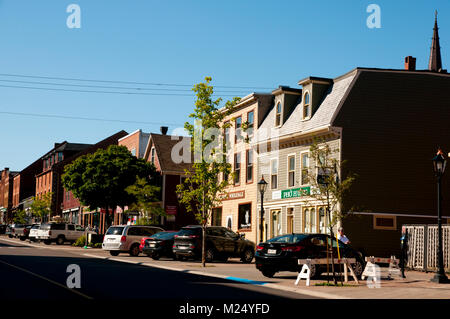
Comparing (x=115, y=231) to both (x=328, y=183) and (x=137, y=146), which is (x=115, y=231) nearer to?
(x=328, y=183)

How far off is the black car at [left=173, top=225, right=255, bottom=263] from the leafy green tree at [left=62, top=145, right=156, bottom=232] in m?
22.8

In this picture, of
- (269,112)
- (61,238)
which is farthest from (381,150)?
(61,238)

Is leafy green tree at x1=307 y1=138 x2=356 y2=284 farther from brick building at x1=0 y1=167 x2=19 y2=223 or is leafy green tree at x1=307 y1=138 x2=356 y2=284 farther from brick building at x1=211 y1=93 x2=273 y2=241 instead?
brick building at x1=0 y1=167 x2=19 y2=223

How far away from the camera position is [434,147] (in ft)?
112

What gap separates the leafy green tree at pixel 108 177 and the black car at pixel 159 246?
1991cm

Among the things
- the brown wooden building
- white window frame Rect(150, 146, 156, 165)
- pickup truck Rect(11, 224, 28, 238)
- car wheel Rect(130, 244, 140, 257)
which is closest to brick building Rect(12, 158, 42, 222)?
pickup truck Rect(11, 224, 28, 238)

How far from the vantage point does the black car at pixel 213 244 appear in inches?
1230

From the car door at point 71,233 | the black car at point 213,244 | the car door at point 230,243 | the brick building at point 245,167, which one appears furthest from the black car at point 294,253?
the car door at point 71,233

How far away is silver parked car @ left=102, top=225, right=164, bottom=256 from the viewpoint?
3697 centimetres

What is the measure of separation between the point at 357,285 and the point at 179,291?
6.31m

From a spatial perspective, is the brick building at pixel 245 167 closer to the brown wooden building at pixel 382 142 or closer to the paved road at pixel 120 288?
the brown wooden building at pixel 382 142

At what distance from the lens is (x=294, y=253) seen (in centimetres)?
2125

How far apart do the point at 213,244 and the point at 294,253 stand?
10720mm

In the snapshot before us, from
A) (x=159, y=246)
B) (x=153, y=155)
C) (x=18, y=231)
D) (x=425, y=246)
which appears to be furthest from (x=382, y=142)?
(x=18, y=231)
